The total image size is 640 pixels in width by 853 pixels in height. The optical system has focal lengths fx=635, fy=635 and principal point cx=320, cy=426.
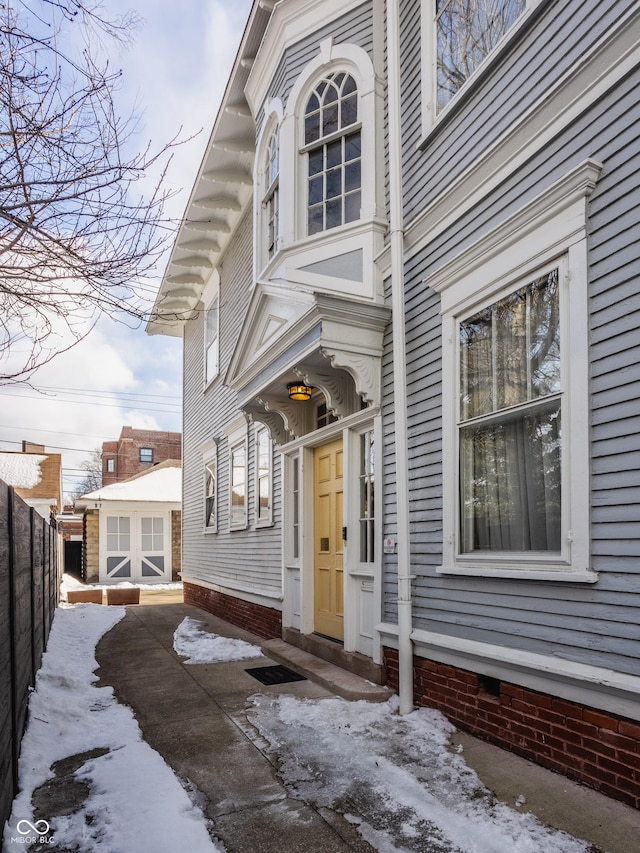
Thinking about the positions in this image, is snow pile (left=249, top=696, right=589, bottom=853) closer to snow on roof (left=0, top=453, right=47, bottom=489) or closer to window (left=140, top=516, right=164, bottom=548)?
window (left=140, top=516, right=164, bottom=548)

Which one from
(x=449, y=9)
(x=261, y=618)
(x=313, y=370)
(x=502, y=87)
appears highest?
(x=449, y=9)

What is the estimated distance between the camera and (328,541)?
697 cm

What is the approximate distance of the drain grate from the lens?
5.95 metres

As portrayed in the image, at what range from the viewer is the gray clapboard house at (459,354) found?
11.3 feet

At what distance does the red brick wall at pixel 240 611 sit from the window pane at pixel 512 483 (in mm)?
4179

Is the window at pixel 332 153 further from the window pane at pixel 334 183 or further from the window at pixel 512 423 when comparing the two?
the window at pixel 512 423

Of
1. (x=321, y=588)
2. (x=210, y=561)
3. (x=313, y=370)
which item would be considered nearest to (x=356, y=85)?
(x=313, y=370)

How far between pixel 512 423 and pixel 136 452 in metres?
42.8

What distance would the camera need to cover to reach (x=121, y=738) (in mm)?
4363

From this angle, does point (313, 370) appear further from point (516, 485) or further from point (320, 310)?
point (516, 485)

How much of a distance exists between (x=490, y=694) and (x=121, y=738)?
2540 millimetres

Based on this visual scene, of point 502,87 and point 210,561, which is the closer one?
point 502,87

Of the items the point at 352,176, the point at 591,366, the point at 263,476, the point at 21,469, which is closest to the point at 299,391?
the point at 352,176

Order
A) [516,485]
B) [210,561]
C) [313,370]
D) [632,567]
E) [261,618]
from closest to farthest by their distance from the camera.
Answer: [632,567] → [516,485] → [313,370] → [261,618] → [210,561]
